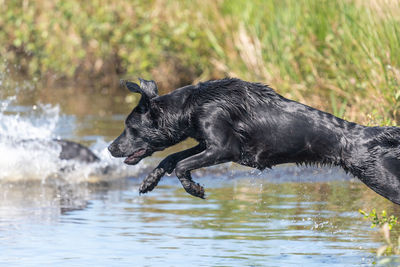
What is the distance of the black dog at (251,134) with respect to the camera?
653 cm

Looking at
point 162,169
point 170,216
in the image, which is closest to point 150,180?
point 162,169

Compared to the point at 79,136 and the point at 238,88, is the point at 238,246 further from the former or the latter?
the point at 79,136

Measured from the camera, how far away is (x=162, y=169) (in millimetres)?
6836

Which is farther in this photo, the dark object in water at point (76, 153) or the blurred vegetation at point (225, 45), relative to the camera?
the dark object in water at point (76, 153)

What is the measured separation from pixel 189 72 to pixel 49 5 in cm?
421

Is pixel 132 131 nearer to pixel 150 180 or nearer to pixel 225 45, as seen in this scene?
pixel 150 180

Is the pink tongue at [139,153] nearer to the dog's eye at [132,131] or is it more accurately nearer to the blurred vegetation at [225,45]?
the dog's eye at [132,131]

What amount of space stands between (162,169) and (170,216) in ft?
4.74

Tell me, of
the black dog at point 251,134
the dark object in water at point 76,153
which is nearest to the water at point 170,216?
the dark object in water at point 76,153

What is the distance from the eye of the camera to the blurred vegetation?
10.6 meters

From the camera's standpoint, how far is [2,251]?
680cm

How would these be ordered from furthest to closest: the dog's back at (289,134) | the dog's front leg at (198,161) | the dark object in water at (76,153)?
the dark object in water at (76,153) < the dog's back at (289,134) < the dog's front leg at (198,161)

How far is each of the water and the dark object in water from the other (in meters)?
0.12

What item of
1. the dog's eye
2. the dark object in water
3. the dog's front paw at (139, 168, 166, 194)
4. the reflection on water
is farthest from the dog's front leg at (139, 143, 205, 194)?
the dark object in water
